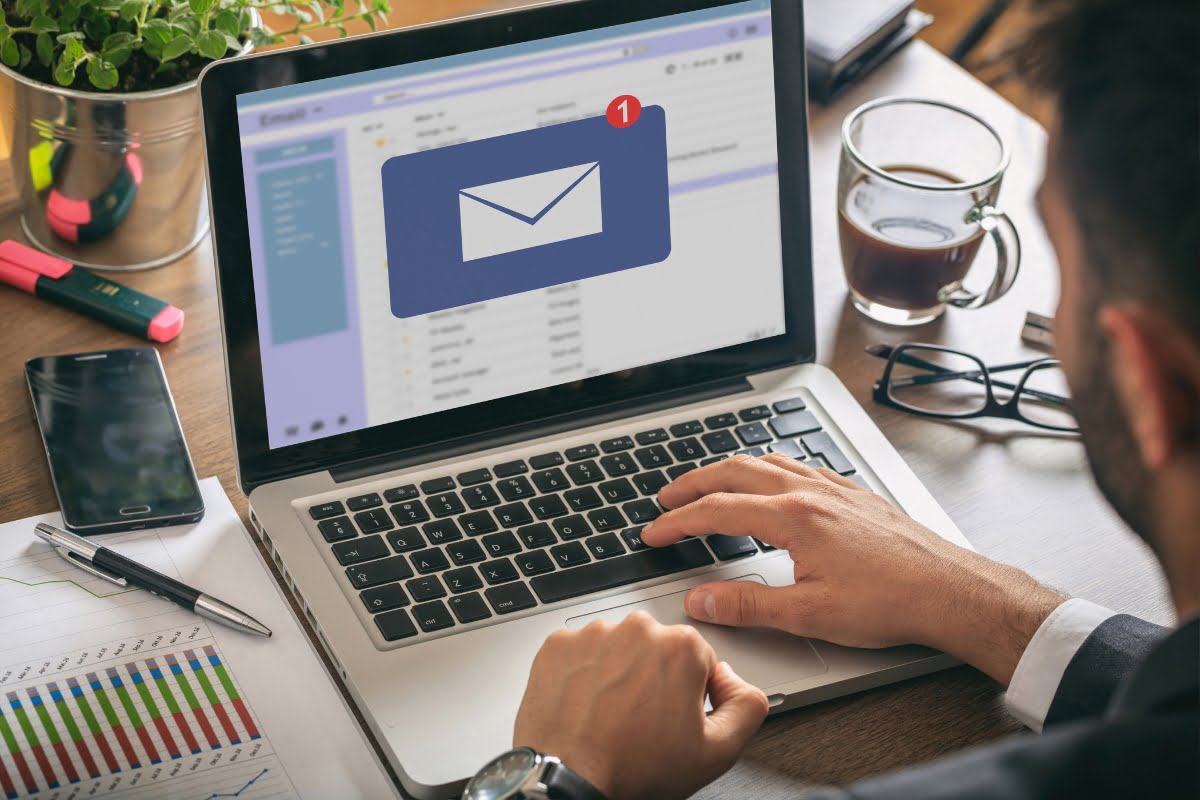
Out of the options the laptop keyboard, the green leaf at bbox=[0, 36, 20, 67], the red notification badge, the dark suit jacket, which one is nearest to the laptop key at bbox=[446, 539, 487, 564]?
the laptop keyboard

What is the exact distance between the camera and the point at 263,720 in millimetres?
889

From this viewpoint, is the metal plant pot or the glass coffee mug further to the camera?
the glass coffee mug

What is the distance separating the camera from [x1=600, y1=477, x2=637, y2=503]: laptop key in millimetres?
1056

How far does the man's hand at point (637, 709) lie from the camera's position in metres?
0.84

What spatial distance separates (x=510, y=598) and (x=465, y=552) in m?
0.05

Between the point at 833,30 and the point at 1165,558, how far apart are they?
0.99m

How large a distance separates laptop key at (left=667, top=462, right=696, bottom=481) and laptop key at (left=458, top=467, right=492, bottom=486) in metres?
0.14

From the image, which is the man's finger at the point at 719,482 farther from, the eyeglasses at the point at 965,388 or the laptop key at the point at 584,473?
the eyeglasses at the point at 965,388

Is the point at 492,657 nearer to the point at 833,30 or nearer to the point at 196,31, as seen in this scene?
the point at 196,31

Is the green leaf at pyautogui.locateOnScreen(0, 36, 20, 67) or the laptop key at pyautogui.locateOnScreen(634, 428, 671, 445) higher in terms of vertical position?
the green leaf at pyautogui.locateOnScreen(0, 36, 20, 67)

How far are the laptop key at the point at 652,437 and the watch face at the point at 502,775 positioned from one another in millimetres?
345

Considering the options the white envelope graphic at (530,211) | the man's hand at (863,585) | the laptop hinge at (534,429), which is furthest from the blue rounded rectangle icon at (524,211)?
the man's hand at (863,585)

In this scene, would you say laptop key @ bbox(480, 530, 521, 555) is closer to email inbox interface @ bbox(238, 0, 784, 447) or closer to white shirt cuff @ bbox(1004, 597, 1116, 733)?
email inbox interface @ bbox(238, 0, 784, 447)

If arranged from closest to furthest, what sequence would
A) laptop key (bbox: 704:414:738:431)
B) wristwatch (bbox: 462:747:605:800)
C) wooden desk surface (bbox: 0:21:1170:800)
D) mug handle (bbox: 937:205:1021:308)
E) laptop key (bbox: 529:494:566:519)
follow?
wristwatch (bbox: 462:747:605:800)
wooden desk surface (bbox: 0:21:1170:800)
laptop key (bbox: 529:494:566:519)
laptop key (bbox: 704:414:738:431)
mug handle (bbox: 937:205:1021:308)
